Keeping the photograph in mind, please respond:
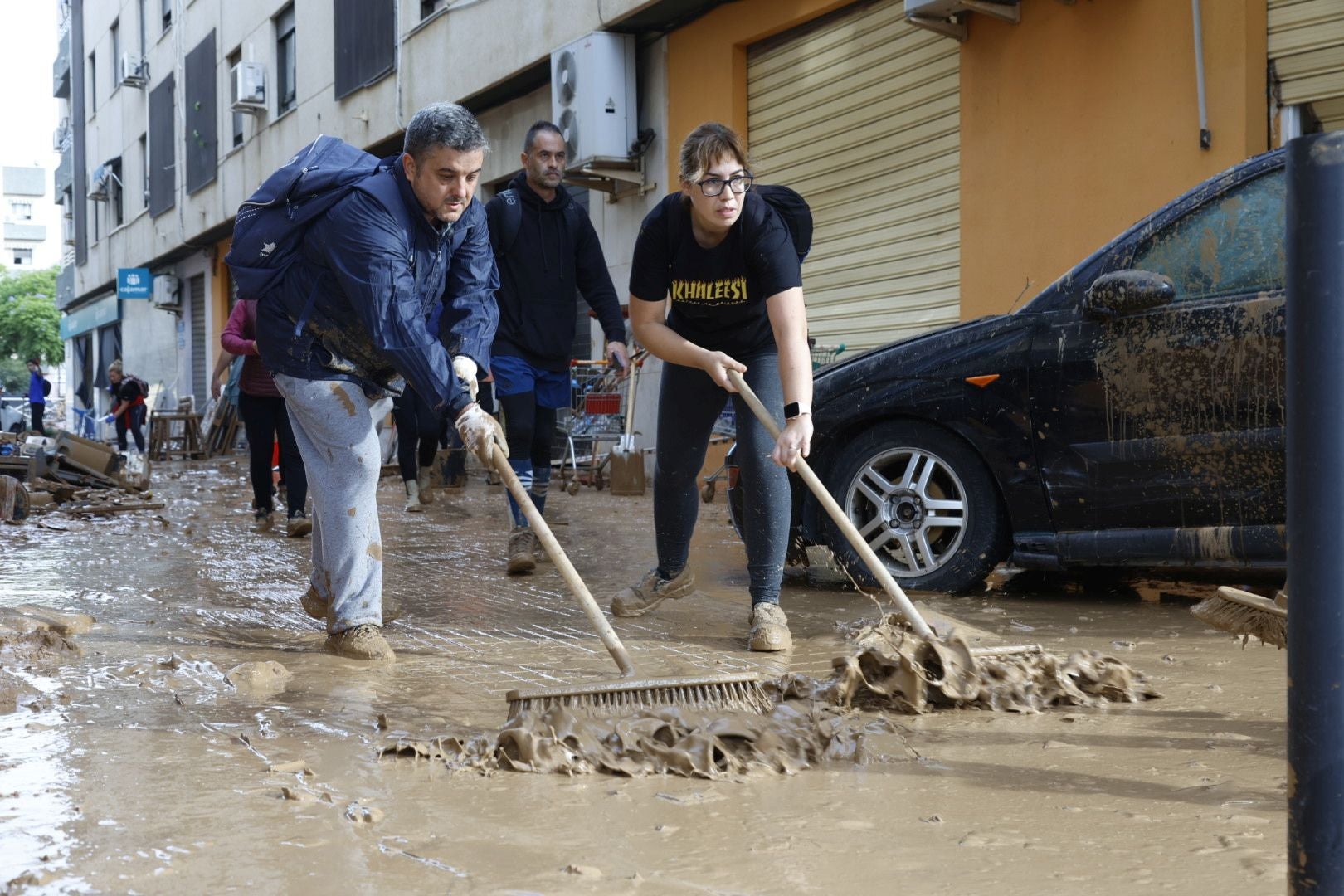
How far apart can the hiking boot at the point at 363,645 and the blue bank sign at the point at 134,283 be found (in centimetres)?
3134

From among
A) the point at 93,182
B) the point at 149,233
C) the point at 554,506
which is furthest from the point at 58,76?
the point at 554,506

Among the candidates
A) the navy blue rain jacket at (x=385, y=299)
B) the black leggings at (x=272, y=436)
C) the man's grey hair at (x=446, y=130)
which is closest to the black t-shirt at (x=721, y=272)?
the navy blue rain jacket at (x=385, y=299)

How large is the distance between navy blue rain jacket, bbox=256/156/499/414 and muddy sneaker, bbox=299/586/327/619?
809 millimetres

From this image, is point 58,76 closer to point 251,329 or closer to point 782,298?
point 251,329

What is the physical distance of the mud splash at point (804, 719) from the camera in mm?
3061

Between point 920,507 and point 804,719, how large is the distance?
2545mm

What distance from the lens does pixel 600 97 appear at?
46.6 ft

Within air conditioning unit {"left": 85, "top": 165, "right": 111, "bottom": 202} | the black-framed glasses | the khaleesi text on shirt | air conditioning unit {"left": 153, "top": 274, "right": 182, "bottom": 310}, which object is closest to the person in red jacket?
the khaleesi text on shirt

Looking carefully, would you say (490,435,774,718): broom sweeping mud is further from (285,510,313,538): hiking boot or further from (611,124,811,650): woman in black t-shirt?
(285,510,313,538): hiking boot

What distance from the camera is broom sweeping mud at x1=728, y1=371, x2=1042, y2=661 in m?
3.74

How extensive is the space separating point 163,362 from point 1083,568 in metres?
32.3

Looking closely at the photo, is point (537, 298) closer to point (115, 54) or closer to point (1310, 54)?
point (1310, 54)

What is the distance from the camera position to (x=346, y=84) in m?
21.6

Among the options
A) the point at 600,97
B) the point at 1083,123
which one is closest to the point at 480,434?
the point at 1083,123
